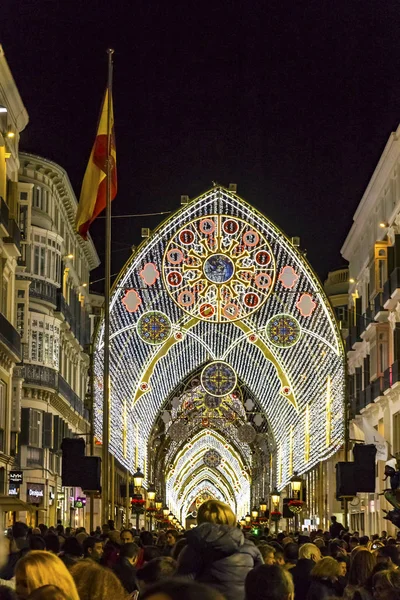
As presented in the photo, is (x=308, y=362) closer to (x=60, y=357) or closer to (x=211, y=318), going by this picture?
(x=211, y=318)

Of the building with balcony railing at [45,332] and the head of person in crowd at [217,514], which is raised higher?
the building with balcony railing at [45,332]

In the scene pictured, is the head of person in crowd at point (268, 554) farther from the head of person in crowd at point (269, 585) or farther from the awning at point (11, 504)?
the awning at point (11, 504)

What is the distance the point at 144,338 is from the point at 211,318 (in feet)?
7.08

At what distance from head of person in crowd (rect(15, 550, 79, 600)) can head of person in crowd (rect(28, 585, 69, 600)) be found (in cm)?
20

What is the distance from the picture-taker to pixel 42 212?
5866 cm

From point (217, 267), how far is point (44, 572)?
104 ft

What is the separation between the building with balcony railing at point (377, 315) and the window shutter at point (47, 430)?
1376 cm

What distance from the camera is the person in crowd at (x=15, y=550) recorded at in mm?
13328

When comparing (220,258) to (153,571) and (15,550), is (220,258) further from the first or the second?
(153,571)

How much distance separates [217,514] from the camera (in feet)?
35.9

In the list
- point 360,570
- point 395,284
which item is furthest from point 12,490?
point 360,570

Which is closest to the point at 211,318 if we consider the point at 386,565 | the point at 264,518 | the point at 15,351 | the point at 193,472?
the point at 15,351

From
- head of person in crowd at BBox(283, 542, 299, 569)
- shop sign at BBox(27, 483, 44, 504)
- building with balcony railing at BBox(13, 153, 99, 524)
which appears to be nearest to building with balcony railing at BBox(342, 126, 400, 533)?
building with balcony railing at BBox(13, 153, 99, 524)

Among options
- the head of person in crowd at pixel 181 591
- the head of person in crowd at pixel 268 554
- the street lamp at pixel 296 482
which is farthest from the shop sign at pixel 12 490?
the head of person in crowd at pixel 181 591
